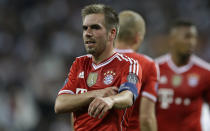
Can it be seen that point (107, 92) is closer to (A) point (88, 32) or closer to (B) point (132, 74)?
(B) point (132, 74)

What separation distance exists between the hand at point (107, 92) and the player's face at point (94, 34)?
15.3 inches

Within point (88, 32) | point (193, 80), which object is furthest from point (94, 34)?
point (193, 80)

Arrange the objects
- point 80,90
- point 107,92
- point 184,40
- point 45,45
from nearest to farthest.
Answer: point 107,92, point 80,90, point 184,40, point 45,45

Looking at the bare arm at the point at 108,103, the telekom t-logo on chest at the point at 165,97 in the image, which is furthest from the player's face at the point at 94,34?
the telekom t-logo on chest at the point at 165,97

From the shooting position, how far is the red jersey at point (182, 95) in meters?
5.77

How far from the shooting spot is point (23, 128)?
36.6 ft

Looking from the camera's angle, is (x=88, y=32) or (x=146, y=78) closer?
(x=88, y=32)

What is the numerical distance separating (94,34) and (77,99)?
0.54 m

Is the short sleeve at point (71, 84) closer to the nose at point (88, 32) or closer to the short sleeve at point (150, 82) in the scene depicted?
the nose at point (88, 32)

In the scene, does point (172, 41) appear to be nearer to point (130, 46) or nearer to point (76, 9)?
point (130, 46)

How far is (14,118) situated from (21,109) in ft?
1.06

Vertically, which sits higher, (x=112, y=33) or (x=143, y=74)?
(x=112, y=33)

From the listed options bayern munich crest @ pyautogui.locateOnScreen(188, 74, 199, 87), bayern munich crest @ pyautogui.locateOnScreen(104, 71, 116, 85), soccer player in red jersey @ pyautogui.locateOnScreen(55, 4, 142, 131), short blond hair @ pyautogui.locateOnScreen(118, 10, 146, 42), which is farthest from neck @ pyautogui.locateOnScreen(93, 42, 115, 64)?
bayern munich crest @ pyautogui.locateOnScreen(188, 74, 199, 87)

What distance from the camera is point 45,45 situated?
45.4 ft
